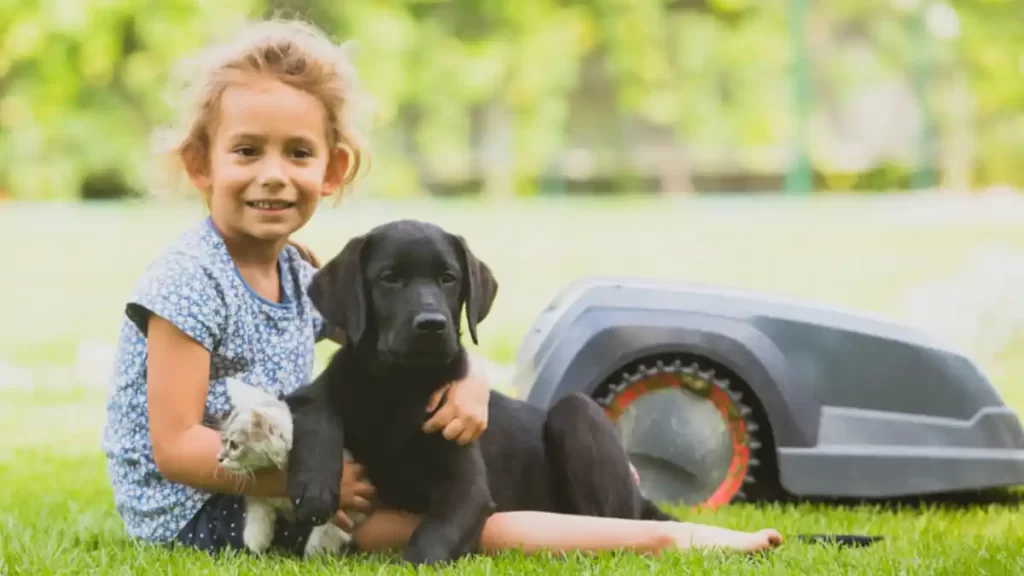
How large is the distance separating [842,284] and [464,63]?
31.6 ft

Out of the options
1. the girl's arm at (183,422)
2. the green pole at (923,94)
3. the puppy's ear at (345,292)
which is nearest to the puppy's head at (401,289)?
the puppy's ear at (345,292)

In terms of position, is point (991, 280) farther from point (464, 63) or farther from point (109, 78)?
point (109, 78)

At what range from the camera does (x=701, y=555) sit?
2.98m

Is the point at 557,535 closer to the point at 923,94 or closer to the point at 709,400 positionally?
the point at 709,400

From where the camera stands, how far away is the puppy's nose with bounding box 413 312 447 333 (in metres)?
Answer: 2.79

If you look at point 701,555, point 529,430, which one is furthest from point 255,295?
point 701,555

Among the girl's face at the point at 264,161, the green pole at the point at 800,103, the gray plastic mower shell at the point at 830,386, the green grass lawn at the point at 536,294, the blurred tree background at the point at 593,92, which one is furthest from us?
the blurred tree background at the point at 593,92

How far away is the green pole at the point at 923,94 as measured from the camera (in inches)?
671

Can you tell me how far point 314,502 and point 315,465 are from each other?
0.28ft

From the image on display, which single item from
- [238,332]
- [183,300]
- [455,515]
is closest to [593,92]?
[238,332]

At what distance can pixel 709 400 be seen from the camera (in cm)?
394

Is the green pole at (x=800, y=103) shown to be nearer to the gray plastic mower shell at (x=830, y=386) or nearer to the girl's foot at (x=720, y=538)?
the gray plastic mower shell at (x=830, y=386)

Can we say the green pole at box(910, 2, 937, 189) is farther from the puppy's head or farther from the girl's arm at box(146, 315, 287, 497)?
the girl's arm at box(146, 315, 287, 497)

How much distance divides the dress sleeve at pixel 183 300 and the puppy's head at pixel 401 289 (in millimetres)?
245
